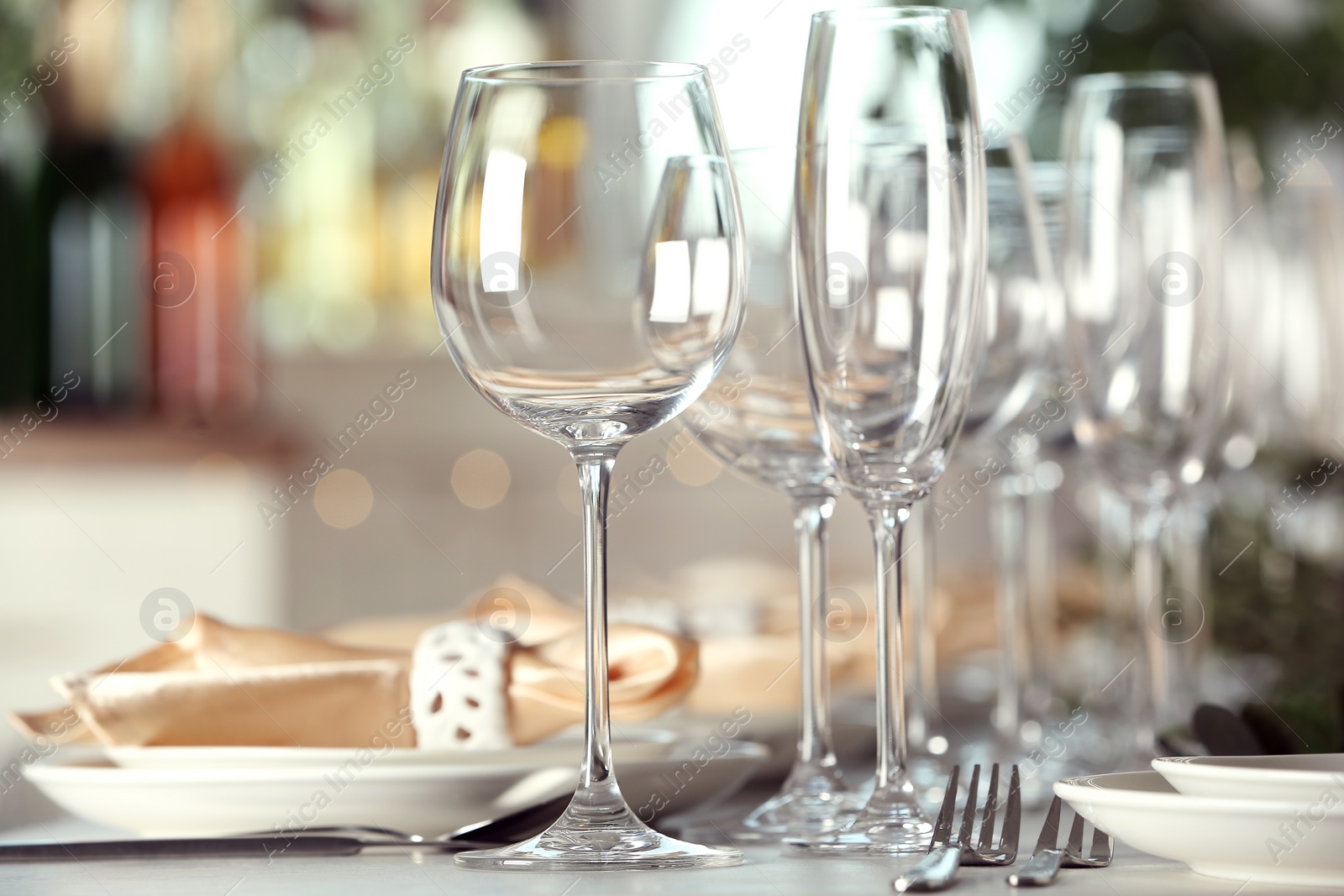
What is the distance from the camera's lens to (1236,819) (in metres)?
0.40

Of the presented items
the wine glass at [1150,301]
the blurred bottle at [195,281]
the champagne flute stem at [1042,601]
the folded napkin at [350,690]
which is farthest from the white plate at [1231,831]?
the blurred bottle at [195,281]

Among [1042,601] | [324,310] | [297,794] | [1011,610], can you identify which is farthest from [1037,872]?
[324,310]

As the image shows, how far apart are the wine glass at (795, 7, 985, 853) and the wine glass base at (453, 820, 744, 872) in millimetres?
50

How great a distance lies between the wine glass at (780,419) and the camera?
61cm

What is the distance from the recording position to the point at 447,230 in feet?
1.61

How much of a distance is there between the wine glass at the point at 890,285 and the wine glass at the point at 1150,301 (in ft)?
0.94

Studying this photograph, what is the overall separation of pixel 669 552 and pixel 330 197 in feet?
2.62

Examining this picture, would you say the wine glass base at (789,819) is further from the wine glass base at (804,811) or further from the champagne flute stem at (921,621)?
the champagne flute stem at (921,621)

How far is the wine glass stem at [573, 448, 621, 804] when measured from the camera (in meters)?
0.48

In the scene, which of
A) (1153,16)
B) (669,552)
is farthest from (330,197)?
(1153,16)

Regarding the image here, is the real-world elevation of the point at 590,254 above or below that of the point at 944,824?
above

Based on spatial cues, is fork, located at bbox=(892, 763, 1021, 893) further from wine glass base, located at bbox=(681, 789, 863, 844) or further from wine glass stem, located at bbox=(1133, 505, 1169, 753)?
wine glass stem, located at bbox=(1133, 505, 1169, 753)

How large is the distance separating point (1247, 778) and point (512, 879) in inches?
7.7

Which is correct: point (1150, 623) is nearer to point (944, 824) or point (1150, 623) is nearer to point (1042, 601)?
point (944, 824)
